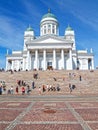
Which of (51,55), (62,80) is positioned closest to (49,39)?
(51,55)

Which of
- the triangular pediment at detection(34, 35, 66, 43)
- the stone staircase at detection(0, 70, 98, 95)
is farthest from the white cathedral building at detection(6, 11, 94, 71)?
the stone staircase at detection(0, 70, 98, 95)

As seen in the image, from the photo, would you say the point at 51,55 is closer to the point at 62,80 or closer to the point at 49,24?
the point at 49,24

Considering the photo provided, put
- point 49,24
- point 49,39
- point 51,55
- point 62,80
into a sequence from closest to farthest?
point 62,80, point 49,39, point 51,55, point 49,24

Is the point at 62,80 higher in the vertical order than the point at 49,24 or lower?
lower

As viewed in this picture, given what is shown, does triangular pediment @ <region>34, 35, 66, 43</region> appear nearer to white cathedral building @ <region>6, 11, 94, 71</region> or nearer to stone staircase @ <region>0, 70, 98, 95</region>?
white cathedral building @ <region>6, 11, 94, 71</region>

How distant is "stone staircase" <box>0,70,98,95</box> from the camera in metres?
26.2

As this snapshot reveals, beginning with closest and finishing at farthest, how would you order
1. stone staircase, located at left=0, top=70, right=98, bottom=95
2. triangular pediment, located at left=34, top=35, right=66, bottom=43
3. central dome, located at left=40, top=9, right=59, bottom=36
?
1. stone staircase, located at left=0, top=70, right=98, bottom=95
2. triangular pediment, located at left=34, top=35, right=66, bottom=43
3. central dome, located at left=40, top=9, right=59, bottom=36

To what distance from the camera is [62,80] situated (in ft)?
102

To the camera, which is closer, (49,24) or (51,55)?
(51,55)

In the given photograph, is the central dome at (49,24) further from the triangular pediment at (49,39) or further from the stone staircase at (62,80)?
the stone staircase at (62,80)

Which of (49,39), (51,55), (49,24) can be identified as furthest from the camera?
(49,24)

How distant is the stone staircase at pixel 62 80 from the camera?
26.2 m

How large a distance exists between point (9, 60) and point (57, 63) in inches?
849

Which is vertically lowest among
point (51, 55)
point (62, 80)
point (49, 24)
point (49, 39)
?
point (62, 80)
